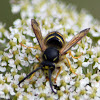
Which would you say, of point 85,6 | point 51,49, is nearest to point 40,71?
point 51,49

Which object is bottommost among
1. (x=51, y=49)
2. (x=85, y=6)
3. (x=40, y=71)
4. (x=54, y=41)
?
(x=40, y=71)

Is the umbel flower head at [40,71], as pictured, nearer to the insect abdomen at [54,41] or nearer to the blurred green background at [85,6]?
the insect abdomen at [54,41]

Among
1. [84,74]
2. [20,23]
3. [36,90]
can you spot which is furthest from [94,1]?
[36,90]

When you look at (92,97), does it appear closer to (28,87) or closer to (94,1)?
(28,87)

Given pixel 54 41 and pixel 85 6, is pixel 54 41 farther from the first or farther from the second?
pixel 85 6

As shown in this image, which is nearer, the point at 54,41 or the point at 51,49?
the point at 51,49

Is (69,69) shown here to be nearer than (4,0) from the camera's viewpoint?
Yes

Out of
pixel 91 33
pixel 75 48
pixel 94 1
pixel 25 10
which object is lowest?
pixel 75 48

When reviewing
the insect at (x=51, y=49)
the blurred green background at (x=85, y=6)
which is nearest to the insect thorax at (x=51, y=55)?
the insect at (x=51, y=49)

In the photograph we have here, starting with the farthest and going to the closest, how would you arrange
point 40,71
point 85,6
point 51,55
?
point 85,6
point 40,71
point 51,55

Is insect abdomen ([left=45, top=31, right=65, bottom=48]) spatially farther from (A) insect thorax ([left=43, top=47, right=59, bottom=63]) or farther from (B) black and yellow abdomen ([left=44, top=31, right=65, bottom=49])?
(A) insect thorax ([left=43, top=47, right=59, bottom=63])

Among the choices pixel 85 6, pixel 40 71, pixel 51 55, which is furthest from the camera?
pixel 85 6
